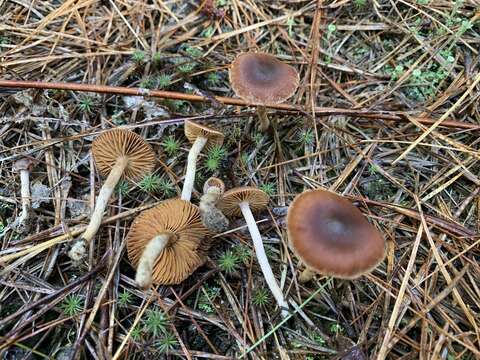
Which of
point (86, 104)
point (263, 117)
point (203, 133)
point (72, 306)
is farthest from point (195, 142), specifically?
point (72, 306)

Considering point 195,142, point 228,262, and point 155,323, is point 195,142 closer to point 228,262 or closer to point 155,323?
point 228,262

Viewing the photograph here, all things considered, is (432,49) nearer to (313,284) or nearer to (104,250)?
(313,284)

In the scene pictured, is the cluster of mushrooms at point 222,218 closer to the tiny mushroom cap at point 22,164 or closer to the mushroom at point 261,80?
the mushroom at point 261,80

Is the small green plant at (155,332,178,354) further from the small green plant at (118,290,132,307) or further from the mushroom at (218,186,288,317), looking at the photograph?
the mushroom at (218,186,288,317)

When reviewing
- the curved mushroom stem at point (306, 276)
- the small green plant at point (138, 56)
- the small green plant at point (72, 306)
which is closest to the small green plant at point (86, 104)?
the small green plant at point (138, 56)

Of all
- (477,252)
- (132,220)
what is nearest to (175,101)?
(132,220)
